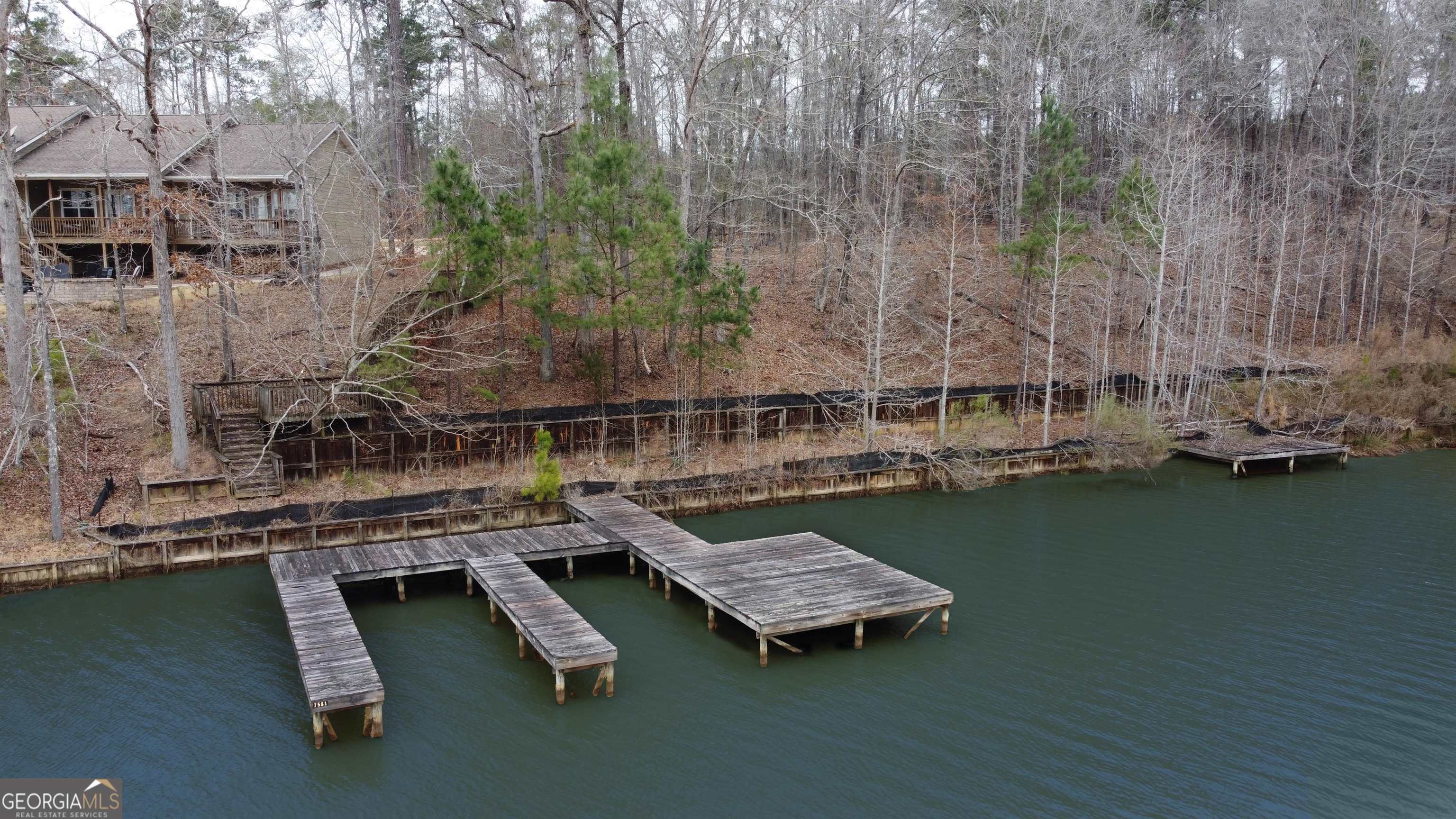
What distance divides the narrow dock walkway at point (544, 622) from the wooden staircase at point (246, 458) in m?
6.26

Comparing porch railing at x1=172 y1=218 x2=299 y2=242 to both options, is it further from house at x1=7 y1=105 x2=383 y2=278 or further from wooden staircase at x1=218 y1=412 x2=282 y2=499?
wooden staircase at x1=218 y1=412 x2=282 y2=499

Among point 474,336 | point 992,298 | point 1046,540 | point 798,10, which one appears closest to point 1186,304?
point 992,298

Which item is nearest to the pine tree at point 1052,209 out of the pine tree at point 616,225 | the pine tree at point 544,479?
the pine tree at point 616,225

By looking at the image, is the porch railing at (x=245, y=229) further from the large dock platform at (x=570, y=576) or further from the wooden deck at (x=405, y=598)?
the large dock platform at (x=570, y=576)

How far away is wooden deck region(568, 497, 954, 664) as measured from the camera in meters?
15.7

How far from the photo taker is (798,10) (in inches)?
1304

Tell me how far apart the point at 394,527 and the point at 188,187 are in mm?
18246

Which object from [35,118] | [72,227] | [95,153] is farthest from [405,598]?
[35,118]

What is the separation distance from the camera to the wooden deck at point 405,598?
514 inches

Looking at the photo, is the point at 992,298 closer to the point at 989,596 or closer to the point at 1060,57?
the point at 1060,57

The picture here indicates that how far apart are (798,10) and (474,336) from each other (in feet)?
55.5

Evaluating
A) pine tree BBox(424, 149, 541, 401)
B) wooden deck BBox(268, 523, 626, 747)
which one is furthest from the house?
wooden deck BBox(268, 523, 626, 747)

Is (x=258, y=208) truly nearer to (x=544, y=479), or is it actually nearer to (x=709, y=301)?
(x=709, y=301)

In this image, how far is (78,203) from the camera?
31875 mm
